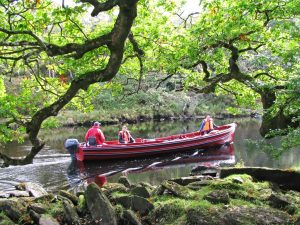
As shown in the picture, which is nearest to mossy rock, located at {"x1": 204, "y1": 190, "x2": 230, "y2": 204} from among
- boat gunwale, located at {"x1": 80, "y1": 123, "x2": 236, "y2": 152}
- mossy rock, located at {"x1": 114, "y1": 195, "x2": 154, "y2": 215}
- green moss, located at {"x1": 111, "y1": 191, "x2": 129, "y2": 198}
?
mossy rock, located at {"x1": 114, "y1": 195, "x2": 154, "y2": 215}

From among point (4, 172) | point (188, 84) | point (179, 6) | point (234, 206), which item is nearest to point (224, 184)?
point (234, 206)

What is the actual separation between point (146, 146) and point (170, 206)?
14.5 metres

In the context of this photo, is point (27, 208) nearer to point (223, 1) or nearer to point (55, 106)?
point (55, 106)

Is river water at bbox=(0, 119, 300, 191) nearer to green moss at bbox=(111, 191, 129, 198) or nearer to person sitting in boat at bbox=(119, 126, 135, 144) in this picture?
person sitting in boat at bbox=(119, 126, 135, 144)

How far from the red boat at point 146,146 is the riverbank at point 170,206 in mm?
11994

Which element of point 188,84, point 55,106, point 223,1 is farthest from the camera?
point 188,84

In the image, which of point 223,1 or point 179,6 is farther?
point 179,6

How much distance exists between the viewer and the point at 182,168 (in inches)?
792

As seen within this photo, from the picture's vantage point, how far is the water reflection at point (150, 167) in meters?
18.0

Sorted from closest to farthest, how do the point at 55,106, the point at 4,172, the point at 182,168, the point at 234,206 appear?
the point at 55,106 → the point at 234,206 → the point at 4,172 → the point at 182,168

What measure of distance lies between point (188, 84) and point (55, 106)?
621cm

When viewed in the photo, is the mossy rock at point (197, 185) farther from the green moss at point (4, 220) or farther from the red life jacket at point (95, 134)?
the red life jacket at point (95, 134)

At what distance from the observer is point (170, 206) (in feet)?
25.5

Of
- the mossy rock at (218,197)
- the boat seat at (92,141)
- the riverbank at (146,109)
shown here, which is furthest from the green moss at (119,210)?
the riverbank at (146,109)
